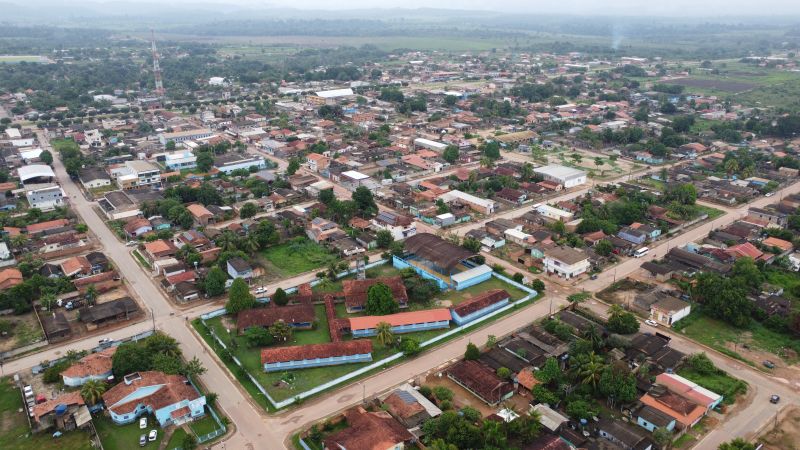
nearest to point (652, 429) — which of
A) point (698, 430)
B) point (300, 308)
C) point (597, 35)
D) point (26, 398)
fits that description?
point (698, 430)

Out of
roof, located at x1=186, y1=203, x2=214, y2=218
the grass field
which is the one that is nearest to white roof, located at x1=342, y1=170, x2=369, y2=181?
roof, located at x1=186, y1=203, x2=214, y2=218

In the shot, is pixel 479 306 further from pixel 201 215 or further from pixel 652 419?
pixel 201 215

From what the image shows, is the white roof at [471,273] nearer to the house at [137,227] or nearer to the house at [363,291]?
the house at [363,291]

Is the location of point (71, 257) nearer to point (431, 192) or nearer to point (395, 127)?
point (431, 192)

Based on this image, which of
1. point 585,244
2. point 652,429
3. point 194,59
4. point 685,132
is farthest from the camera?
point 194,59

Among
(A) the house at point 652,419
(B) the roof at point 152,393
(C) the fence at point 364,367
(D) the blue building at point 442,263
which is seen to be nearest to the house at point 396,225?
(D) the blue building at point 442,263
